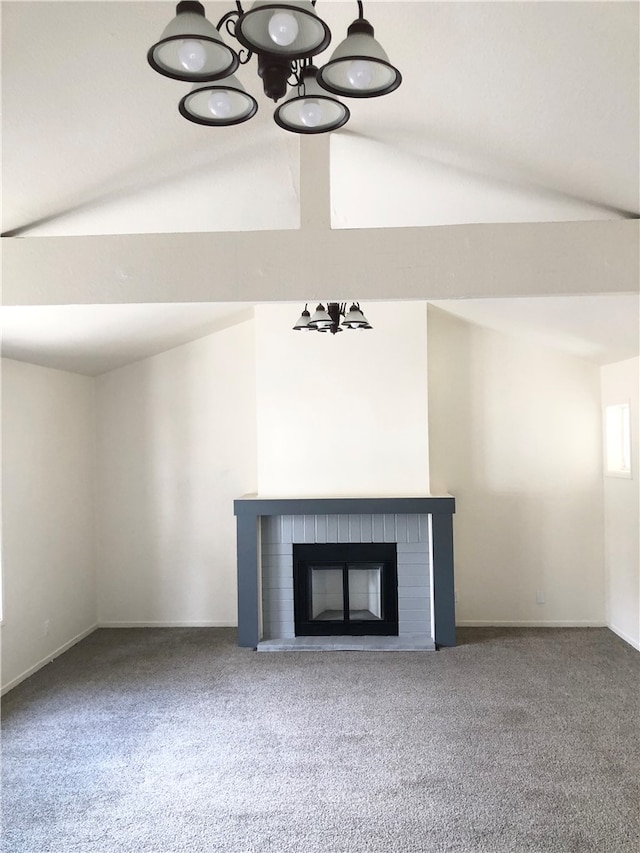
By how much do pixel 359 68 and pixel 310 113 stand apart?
201mm

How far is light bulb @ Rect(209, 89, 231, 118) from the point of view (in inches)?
61.7

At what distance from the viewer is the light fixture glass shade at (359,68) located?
4.71 ft

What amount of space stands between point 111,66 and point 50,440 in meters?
3.56

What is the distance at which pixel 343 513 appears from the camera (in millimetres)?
5301

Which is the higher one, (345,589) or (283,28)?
(283,28)

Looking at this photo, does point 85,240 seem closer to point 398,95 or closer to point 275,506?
point 398,95

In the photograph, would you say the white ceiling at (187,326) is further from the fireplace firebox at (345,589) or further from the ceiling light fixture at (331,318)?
the fireplace firebox at (345,589)

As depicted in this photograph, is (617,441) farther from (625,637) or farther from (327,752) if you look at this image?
(327,752)

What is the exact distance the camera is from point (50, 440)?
5203mm

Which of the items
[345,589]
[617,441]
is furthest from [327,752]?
[617,441]

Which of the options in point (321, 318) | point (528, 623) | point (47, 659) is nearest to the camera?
point (321, 318)

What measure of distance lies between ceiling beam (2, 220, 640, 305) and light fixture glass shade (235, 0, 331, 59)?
1.54 metres

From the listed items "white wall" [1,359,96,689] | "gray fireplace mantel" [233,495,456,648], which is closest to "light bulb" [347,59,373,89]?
"white wall" [1,359,96,689]

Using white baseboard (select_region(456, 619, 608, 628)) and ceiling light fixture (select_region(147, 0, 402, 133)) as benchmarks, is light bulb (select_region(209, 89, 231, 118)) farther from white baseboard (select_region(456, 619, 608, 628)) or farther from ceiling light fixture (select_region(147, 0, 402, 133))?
white baseboard (select_region(456, 619, 608, 628))
